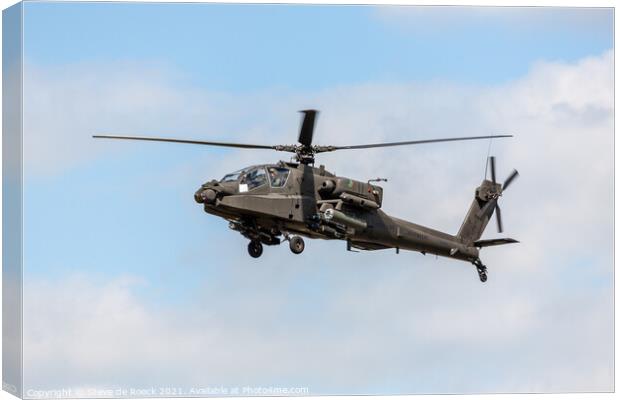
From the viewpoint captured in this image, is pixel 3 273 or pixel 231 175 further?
pixel 231 175

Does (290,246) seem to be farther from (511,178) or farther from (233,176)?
(511,178)

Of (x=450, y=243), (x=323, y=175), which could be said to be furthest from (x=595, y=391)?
(x=323, y=175)

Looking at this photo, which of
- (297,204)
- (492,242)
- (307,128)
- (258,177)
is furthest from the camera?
(492,242)

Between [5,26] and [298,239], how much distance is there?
9.46 meters

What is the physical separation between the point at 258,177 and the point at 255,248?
2.01m

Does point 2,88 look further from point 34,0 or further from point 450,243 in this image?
point 450,243

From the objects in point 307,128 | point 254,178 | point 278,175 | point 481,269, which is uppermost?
point 307,128

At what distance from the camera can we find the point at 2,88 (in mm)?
31234

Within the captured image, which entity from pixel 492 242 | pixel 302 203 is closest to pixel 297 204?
pixel 302 203

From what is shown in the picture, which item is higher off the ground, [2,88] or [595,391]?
[2,88]

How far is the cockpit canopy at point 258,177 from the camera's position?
107ft

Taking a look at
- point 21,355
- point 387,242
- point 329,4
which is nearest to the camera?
point 21,355

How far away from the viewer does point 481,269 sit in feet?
125

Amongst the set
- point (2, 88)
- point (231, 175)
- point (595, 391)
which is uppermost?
point (2, 88)
